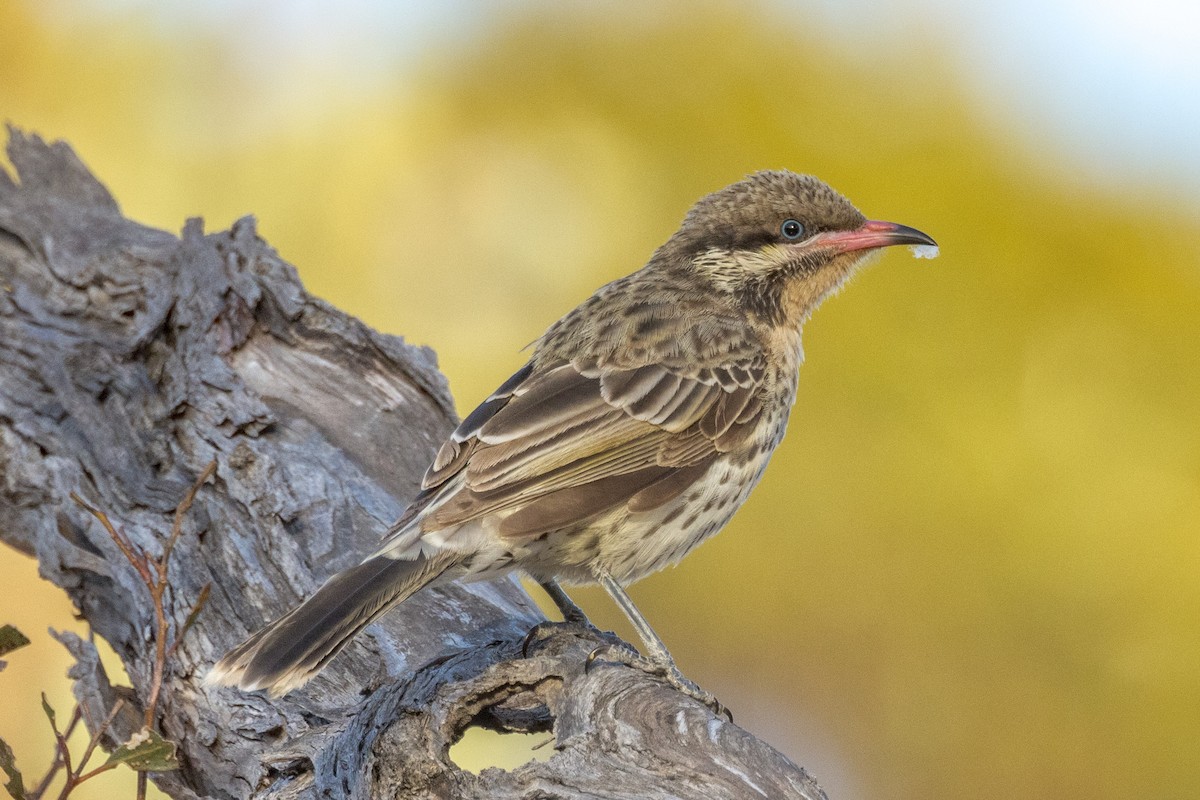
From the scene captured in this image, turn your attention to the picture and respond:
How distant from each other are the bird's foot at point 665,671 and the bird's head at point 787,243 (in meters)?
1.81

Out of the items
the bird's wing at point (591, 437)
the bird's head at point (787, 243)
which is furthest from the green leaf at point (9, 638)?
the bird's head at point (787, 243)

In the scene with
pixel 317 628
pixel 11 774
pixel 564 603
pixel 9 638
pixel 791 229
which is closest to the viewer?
pixel 11 774

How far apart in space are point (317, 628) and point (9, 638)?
1.05 metres

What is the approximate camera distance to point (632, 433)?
515 centimetres

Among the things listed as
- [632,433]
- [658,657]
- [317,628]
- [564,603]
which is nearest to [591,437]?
[632,433]

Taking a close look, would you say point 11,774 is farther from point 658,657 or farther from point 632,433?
point 632,433

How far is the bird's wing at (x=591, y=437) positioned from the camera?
475cm

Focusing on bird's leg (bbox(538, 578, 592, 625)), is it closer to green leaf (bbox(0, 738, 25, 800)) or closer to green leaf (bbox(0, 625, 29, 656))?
green leaf (bbox(0, 625, 29, 656))

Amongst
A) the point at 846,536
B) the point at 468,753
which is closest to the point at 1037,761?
the point at 846,536

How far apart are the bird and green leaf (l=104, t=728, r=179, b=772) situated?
0.77 feet

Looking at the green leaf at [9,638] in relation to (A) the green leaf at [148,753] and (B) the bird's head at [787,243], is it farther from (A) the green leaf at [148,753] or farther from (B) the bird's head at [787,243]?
(B) the bird's head at [787,243]

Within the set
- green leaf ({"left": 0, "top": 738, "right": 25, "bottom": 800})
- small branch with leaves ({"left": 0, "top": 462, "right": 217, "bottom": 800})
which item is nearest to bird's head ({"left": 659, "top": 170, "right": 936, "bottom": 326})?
small branch with leaves ({"left": 0, "top": 462, "right": 217, "bottom": 800})

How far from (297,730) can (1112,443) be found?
495 centimetres

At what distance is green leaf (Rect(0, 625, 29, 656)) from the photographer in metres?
4.43
